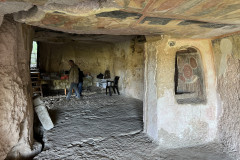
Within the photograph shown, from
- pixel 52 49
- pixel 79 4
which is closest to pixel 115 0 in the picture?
pixel 79 4

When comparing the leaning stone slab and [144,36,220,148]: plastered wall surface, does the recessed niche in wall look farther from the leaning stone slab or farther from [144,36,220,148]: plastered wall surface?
the leaning stone slab

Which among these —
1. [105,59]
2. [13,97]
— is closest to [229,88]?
[13,97]

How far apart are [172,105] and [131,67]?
162 inches

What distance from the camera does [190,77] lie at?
309cm

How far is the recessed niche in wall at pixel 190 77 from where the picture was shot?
291 cm

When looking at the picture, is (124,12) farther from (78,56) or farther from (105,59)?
(78,56)

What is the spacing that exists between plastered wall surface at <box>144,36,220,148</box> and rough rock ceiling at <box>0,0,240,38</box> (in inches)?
32.0

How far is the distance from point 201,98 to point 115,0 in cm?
263

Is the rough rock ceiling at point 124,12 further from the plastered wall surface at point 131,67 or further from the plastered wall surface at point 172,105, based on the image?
the plastered wall surface at point 131,67

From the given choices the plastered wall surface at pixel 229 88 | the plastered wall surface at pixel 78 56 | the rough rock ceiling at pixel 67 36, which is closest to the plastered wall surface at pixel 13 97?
the plastered wall surface at pixel 229 88

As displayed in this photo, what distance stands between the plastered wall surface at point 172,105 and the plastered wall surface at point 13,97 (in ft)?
6.52

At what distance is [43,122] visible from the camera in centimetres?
310

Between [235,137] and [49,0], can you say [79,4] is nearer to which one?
[49,0]

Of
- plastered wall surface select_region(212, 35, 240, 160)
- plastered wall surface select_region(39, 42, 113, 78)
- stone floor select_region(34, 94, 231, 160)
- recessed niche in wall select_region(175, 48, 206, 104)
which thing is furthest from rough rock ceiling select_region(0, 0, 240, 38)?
plastered wall surface select_region(39, 42, 113, 78)
